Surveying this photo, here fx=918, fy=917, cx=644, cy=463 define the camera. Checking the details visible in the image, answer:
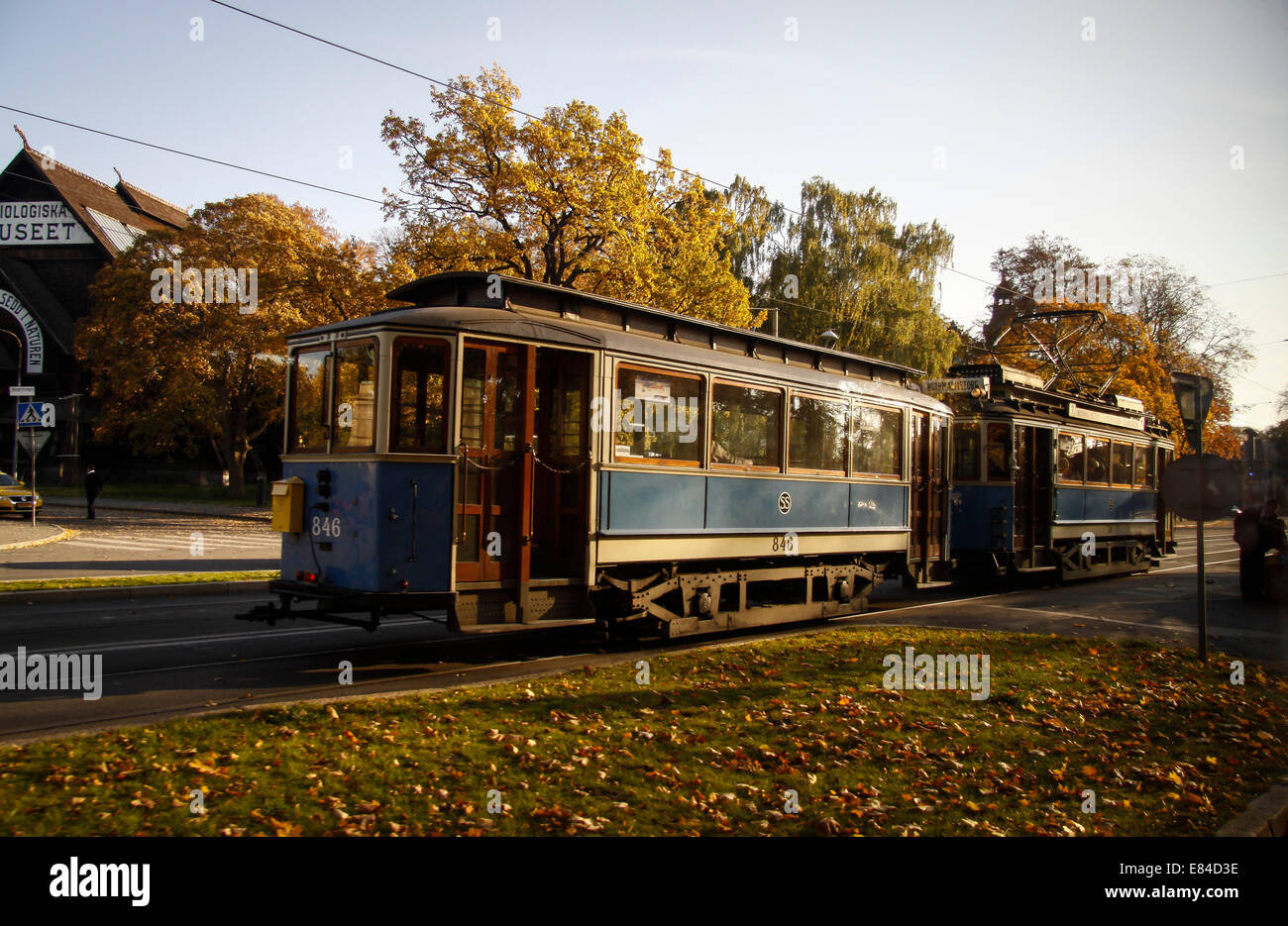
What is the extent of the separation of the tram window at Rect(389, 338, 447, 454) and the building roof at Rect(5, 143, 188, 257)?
46847 millimetres

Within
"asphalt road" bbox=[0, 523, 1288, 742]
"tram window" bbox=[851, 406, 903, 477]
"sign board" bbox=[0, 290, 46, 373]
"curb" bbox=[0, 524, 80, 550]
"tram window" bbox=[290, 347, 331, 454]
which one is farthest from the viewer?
"sign board" bbox=[0, 290, 46, 373]

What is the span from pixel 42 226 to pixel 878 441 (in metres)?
53.5

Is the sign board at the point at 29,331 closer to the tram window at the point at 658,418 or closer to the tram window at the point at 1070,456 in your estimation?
the tram window at the point at 658,418

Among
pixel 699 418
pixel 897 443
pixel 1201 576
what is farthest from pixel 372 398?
pixel 1201 576

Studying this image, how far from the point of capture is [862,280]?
39.5 meters

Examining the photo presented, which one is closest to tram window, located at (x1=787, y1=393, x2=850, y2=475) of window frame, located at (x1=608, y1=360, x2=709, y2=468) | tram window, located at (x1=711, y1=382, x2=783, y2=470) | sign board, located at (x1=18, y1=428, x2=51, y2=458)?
tram window, located at (x1=711, y1=382, x2=783, y2=470)

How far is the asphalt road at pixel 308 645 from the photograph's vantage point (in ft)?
23.6

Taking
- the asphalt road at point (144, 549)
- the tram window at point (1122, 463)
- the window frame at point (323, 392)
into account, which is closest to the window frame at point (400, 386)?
the window frame at point (323, 392)

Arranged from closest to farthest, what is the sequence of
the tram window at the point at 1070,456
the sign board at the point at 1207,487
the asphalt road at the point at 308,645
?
1. the asphalt road at the point at 308,645
2. the sign board at the point at 1207,487
3. the tram window at the point at 1070,456

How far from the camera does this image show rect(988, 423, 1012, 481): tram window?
57.0 feet

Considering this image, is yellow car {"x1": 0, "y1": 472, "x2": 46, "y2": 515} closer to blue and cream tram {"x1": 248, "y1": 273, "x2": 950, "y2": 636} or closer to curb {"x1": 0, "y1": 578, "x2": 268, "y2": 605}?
curb {"x1": 0, "y1": 578, "x2": 268, "y2": 605}

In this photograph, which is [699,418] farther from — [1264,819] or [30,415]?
[30,415]

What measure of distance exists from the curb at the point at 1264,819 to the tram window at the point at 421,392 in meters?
6.49
